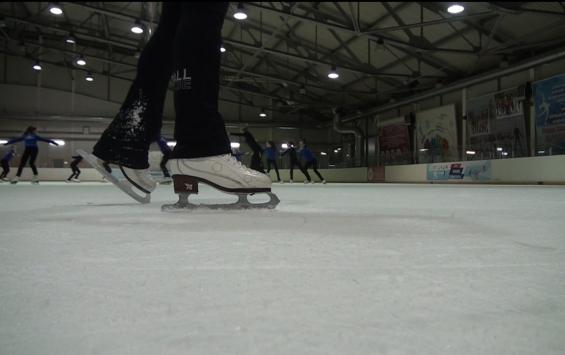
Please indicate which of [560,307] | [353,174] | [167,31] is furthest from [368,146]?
[560,307]

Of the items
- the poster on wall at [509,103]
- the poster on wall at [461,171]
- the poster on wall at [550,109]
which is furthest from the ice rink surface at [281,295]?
the poster on wall at [509,103]

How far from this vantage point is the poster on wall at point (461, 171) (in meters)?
10.6

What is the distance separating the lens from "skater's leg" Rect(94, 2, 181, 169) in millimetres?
1998

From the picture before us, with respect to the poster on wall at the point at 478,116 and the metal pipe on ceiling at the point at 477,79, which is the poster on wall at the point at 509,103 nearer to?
the poster on wall at the point at 478,116

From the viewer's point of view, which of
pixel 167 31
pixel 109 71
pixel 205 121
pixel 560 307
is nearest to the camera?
pixel 560 307

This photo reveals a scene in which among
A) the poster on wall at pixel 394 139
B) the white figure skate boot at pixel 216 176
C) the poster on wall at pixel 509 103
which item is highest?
the poster on wall at pixel 509 103

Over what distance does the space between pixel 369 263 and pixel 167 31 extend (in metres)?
1.66

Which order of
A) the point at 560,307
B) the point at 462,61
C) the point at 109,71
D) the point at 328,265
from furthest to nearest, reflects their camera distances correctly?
the point at 109,71, the point at 462,61, the point at 328,265, the point at 560,307

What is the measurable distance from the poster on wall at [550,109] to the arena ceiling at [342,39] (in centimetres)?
98

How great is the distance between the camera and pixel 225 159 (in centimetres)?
171

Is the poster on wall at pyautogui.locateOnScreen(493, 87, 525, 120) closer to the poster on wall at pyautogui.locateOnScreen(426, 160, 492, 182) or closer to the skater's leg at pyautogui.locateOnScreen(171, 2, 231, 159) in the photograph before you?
the poster on wall at pyautogui.locateOnScreen(426, 160, 492, 182)

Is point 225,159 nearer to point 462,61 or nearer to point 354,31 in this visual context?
point 354,31

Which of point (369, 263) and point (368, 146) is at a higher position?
point (368, 146)

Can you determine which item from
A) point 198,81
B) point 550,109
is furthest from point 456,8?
point 198,81
